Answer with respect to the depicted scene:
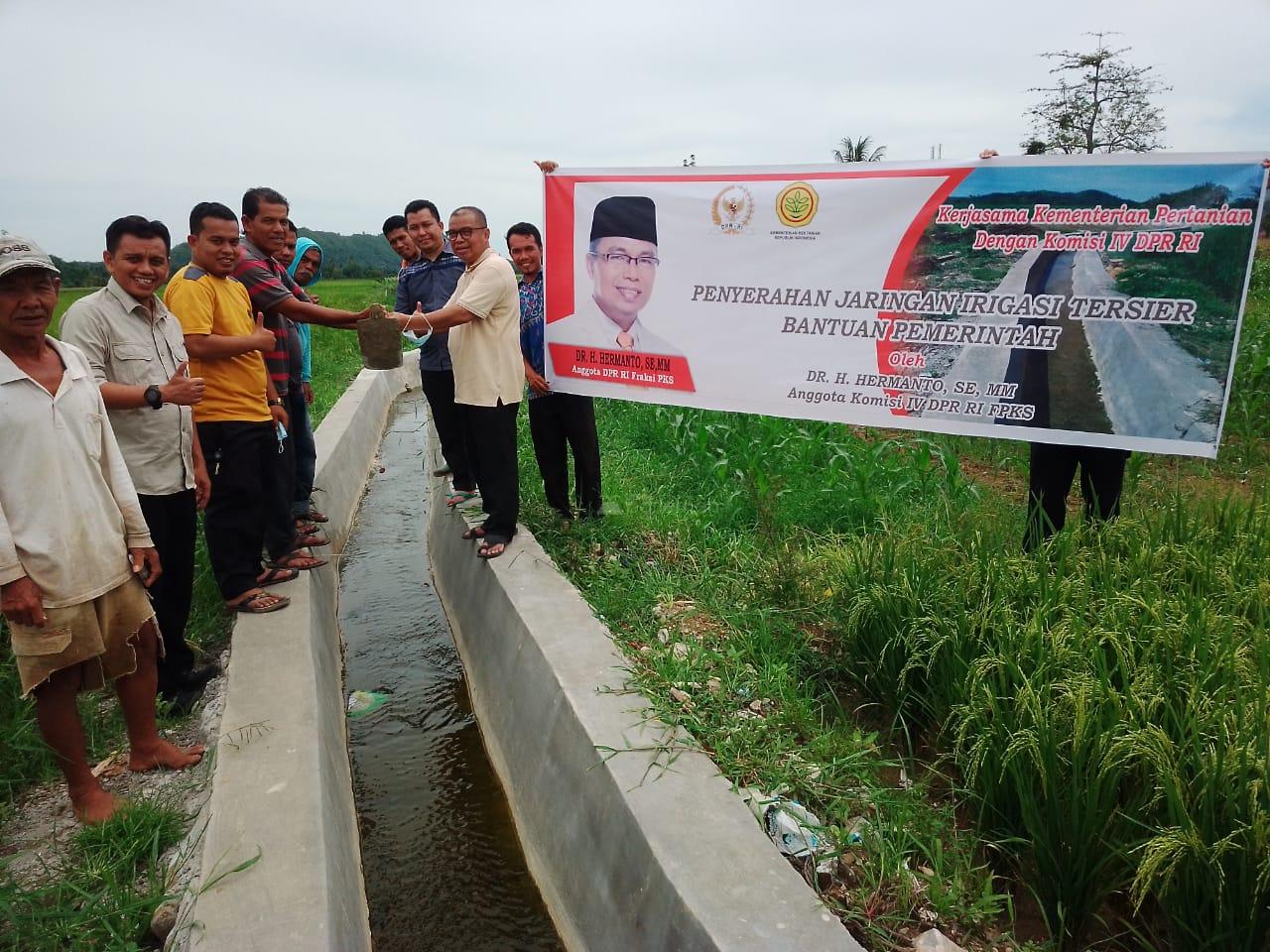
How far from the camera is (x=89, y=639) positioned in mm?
2463

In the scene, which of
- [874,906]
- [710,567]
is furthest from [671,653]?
[874,906]

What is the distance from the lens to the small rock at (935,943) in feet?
6.31

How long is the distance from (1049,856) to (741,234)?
3.02 meters

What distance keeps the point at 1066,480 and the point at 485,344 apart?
288 cm

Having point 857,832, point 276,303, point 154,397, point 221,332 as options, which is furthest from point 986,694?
point 276,303

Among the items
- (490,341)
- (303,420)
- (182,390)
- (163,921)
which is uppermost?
(490,341)

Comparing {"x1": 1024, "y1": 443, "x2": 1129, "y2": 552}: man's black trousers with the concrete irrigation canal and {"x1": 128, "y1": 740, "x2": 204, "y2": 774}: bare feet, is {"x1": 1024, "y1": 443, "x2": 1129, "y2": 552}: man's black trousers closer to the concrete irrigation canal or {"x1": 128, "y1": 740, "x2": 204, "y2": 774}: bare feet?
the concrete irrigation canal

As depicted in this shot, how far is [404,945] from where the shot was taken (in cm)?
271

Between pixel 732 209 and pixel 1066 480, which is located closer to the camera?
pixel 1066 480

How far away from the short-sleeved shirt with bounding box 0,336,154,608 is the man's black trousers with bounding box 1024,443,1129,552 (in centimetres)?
360

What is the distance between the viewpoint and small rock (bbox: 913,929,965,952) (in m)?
1.92

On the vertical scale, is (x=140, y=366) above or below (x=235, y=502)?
above

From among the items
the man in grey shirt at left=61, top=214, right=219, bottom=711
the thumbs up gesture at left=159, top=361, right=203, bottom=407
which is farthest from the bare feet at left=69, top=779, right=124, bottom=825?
the thumbs up gesture at left=159, top=361, right=203, bottom=407

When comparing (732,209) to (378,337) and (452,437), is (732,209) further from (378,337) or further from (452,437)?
(452,437)
